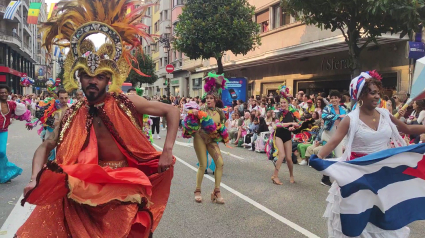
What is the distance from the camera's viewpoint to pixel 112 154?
3197 millimetres

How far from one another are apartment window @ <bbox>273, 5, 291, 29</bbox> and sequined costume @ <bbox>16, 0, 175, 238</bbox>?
66.5 feet

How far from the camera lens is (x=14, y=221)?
5.32 metres

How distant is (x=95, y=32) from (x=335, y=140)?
8.30 feet

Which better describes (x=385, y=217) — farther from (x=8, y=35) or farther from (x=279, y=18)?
(x=8, y=35)

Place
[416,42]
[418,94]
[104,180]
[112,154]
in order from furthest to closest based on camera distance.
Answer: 1. [416,42]
2. [418,94]
3. [112,154]
4. [104,180]

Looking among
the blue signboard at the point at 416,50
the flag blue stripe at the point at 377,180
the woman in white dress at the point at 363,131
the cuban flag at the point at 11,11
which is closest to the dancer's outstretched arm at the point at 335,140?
the woman in white dress at the point at 363,131

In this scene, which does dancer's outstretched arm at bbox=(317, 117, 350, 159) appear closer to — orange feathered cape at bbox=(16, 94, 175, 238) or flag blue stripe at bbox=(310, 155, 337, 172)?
flag blue stripe at bbox=(310, 155, 337, 172)

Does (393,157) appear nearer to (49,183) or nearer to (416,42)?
(49,183)

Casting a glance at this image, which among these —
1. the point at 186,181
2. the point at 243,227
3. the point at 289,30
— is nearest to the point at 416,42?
the point at 289,30

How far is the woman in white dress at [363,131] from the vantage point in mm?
3830

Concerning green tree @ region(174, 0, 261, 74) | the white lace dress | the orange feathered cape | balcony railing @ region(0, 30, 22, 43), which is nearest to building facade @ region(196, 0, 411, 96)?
green tree @ region(174, 0, 261, 74)

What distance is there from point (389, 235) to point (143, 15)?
319 centimetres

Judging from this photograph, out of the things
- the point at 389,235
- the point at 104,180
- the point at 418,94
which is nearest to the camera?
the point at 104,180

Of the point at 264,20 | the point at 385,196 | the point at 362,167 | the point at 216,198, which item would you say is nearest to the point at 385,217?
the point at 385,196
